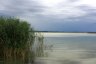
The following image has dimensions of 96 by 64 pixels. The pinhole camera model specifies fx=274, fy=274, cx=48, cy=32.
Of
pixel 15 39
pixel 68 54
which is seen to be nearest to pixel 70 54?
pixel 68 54

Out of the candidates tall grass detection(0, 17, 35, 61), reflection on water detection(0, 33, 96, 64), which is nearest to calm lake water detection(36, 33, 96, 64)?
reflection on water detection(0, 33, 96, 64)

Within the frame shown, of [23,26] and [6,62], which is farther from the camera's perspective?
[23,26]

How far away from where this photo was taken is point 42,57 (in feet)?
67.7

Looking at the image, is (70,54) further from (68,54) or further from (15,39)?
(15,39)

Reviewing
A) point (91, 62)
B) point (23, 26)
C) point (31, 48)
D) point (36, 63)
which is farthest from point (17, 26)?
point (91, 62)

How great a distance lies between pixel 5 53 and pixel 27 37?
6.38ft

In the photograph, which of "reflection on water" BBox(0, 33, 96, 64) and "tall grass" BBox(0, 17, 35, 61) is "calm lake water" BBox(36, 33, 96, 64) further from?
"tall grass" BBox(0, 17, 35, 61)

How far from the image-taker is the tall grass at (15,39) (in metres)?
18.8

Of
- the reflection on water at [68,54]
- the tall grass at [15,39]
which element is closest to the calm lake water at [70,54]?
the reflection on water at [68,54]

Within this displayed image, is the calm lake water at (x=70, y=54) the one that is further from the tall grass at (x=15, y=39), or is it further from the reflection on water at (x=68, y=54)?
the tall grass at (x=15, y=39)

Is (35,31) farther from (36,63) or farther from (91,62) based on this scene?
(91,62)

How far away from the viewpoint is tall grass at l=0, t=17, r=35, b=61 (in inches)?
742

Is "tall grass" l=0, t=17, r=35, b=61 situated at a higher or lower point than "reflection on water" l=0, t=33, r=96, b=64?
higher

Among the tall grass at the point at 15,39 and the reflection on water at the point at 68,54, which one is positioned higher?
the tall grass at the point at 15,39
